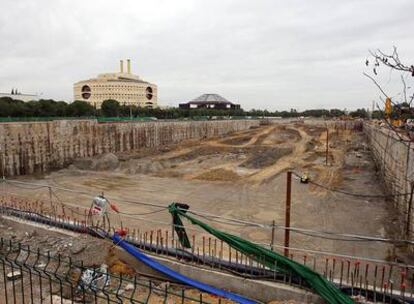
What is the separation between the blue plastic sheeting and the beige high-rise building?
432 feet

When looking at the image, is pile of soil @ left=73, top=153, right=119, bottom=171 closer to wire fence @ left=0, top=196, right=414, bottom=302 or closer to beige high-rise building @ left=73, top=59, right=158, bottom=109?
wire fence @ left=0, top=196, right=414, bottom=302

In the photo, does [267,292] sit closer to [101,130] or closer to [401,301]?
[401,301]

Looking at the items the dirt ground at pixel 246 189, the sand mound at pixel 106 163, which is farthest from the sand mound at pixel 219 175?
the sand mound at pixel 106 163

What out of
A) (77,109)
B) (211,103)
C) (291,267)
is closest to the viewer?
(291,267)

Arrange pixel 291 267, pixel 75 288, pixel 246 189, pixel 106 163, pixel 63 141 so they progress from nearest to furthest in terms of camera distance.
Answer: pixel 291 267 → pixel 75 288 → pixel 246 189 → pixel 106 163 → pixel 63 141

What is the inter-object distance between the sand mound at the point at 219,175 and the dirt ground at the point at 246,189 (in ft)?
0.27

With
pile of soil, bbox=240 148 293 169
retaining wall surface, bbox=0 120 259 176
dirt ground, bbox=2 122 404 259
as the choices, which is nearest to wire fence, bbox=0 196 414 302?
dirt ground, bbox=2 122 404 259

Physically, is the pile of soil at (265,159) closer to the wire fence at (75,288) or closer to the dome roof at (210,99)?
the wire fence at (75,288)

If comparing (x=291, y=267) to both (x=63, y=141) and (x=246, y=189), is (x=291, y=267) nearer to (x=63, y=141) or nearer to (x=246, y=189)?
(x=246, y=189)

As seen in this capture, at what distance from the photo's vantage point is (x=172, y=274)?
7562 mm

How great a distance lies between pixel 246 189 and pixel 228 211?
569 centimetres

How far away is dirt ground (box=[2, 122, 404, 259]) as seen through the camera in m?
15.2

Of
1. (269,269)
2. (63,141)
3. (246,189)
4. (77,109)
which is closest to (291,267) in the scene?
(269,269)

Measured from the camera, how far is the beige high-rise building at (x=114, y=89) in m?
138
